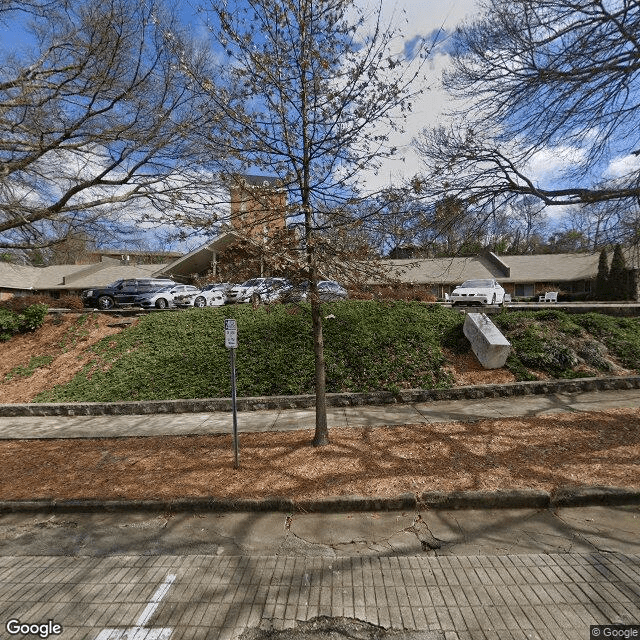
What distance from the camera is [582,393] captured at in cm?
725

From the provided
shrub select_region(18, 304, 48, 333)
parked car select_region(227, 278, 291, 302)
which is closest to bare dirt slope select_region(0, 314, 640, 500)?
parked car select_region(227, 278, 291, 302)

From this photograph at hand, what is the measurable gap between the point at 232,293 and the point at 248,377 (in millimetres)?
4275

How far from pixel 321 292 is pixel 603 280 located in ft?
104

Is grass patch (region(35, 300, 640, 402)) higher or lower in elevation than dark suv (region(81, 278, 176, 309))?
lower

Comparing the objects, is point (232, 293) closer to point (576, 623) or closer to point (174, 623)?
point (174, 623)

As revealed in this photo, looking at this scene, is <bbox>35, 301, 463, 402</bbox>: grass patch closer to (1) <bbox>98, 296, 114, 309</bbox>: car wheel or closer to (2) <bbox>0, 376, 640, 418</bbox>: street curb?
(2) <bbox>0, 376, 640, 418</bbox>: street curb

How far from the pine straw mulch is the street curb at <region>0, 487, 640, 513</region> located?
0.11 m

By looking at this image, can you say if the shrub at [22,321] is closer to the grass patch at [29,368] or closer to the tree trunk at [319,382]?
the grass patch at [29,368]

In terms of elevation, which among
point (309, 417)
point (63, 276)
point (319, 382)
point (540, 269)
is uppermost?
point (63, 276)

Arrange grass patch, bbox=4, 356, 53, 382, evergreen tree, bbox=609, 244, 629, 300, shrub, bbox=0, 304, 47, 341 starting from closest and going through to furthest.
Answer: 1. grass patch, bbox=4, 356, 53, 382
2. shrub, bbox=0, 304, 47, 341
3. evergreen tree, bbox=609, 244, 629, 300
